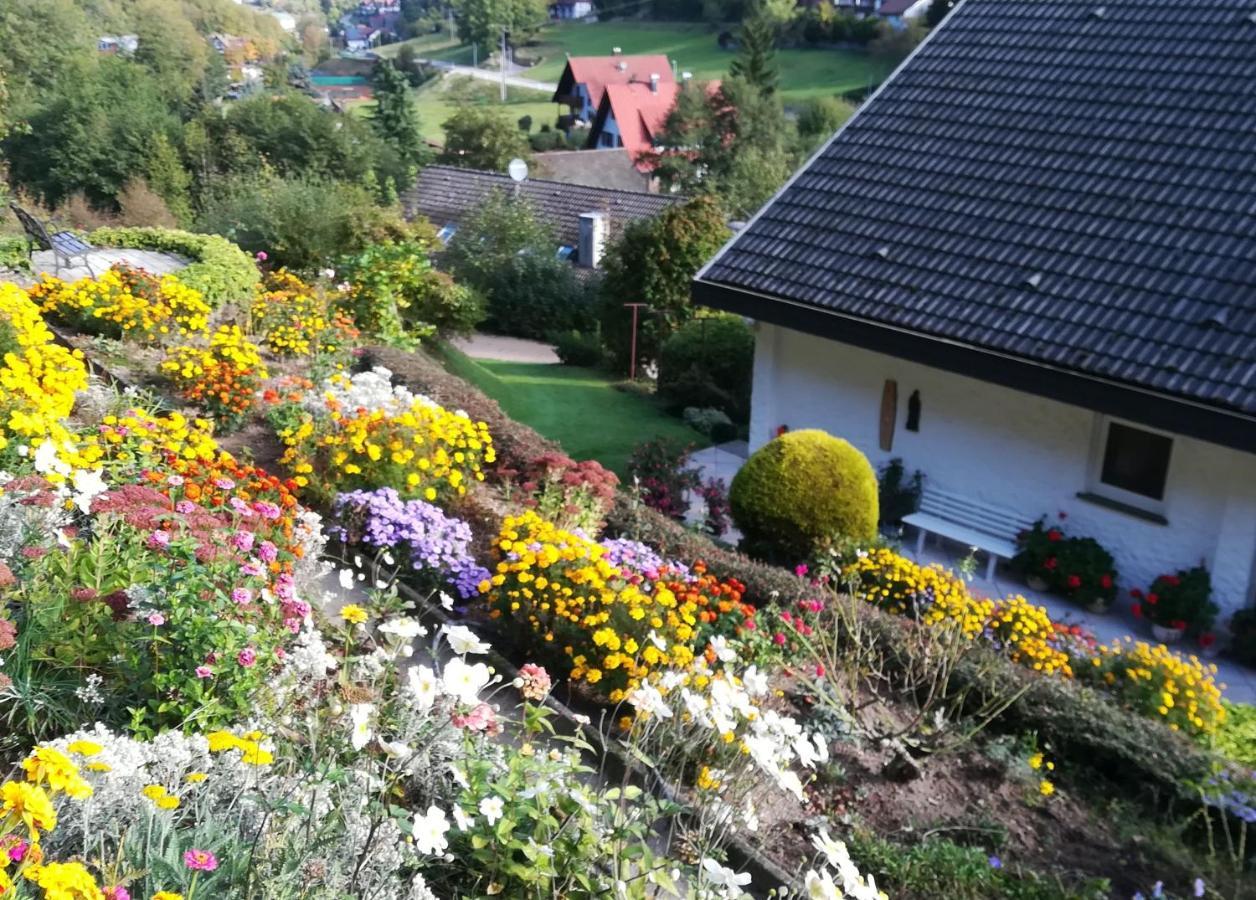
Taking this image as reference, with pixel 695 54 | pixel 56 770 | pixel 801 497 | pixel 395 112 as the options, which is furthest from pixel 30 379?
pixel 695 54

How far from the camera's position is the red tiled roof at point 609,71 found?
6475 cm

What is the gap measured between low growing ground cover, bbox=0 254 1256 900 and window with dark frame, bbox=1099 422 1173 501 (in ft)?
9.59

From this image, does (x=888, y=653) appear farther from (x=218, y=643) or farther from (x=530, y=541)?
(x=218, y=643)

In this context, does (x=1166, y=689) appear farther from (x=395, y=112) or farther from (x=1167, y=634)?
(x=395, y=112)

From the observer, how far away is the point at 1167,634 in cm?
Answer: 905

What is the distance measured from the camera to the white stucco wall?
29.4ft

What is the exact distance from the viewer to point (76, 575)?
4.30 meters

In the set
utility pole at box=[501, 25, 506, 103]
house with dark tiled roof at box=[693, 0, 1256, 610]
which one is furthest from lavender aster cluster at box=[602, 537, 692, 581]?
utility pole at box=[501, 25, 506, 103]

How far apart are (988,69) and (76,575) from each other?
1085cm

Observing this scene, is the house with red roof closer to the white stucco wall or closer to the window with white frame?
the white stucco wall

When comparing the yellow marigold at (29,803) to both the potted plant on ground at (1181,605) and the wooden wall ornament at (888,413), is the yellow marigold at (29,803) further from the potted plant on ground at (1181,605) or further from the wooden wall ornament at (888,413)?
the wooden wall ornament at (888,413)

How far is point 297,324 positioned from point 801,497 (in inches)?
184

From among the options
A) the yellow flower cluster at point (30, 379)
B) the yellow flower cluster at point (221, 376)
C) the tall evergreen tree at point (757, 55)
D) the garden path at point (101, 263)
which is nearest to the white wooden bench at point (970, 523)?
the yellow flower cluster at point (221, 376)

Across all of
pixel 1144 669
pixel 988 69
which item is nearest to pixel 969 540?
pixel 1144 669
